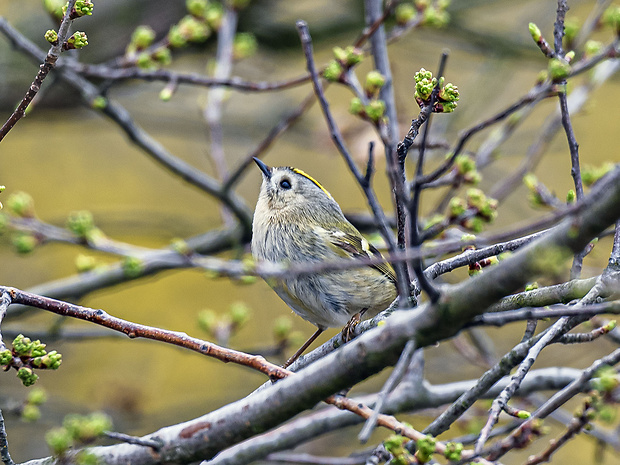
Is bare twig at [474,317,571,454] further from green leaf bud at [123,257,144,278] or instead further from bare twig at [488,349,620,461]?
green leaf bud at [123,257,144,278]

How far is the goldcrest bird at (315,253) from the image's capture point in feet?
7.42

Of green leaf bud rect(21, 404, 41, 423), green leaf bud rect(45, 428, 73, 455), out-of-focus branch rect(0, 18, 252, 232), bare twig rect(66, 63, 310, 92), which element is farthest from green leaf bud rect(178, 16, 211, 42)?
green leaf bud rect(45, 428, 73, 455)

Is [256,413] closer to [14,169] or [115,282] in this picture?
[115,282]

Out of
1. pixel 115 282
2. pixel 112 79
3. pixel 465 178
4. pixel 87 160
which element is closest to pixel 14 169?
pixel 87 160

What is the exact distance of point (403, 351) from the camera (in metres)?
1.10

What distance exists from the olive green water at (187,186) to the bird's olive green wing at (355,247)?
97 cm

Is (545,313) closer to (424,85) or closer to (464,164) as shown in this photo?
(424,85)

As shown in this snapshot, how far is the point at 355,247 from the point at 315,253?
21cm

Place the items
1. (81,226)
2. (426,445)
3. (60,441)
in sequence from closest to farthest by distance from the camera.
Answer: (426,445)
(60,441)
(81,226)

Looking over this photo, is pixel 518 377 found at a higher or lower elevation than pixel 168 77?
lower

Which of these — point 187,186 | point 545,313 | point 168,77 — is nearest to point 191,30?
point 168,77

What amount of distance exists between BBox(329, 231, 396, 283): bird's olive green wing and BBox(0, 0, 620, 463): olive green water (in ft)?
3.20

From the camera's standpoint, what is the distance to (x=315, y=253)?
2387mm

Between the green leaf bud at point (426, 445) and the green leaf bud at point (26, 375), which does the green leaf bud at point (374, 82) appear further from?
the green leaf bud at point (26, 375)
